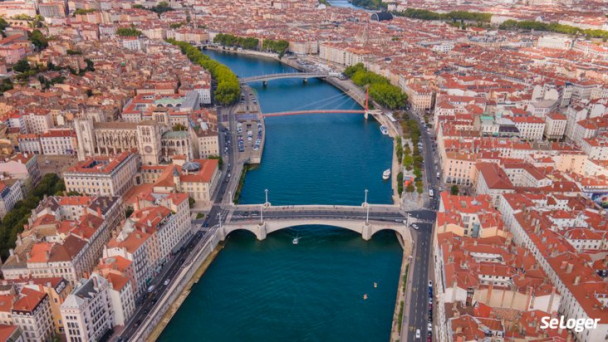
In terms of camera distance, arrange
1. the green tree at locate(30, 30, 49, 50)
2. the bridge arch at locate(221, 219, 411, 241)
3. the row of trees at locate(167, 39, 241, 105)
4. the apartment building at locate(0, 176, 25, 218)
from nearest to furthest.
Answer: the bridge arch at locate(221, 219, 411, 241)
the apartment building at locate(0, 176, 25, 218)
the row of trees at locate(167, 39, 241, 105)
the green tree at locate(30, 30, 49, 50)

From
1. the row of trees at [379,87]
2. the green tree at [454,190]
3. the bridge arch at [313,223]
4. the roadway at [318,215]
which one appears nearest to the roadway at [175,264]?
the roadway at [318,215]

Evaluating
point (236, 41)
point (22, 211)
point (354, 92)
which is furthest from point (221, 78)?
point (22, 211)

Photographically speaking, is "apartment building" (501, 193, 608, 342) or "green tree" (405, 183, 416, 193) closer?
"apartment building" (501, 193, 608, 342)

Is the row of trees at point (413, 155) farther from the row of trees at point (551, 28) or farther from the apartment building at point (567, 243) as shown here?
A: the row of trees at point (551, 28)

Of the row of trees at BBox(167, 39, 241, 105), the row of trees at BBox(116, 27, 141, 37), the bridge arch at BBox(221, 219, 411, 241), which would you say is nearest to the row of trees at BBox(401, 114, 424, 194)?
the bridge arch at BBox(221, 219, 411, 241)

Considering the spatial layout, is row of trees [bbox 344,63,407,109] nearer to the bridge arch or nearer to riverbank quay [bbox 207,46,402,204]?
riverbank quay [bbox 207,46,402,204]
